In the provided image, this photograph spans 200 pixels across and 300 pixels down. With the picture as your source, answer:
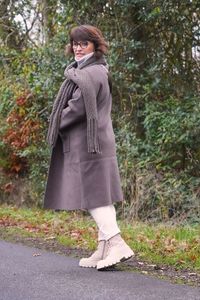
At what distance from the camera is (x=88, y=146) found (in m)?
5.59

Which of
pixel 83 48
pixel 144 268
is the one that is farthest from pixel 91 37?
pixel 144 268

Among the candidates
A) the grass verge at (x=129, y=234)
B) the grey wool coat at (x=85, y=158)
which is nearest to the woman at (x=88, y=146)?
the grey wool coat at (x=85, y=158)

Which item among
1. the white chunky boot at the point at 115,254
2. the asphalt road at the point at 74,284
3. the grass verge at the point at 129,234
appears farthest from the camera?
the grass verge at the point at 129,234

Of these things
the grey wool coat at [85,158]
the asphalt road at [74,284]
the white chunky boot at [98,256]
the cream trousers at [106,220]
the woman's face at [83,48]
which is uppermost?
the woman's face at [83,48]

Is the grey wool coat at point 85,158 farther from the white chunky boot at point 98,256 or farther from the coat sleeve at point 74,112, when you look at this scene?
the white chunky boot at point 98,256

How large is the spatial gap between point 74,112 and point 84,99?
0.48 feet

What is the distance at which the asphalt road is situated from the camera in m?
4.81

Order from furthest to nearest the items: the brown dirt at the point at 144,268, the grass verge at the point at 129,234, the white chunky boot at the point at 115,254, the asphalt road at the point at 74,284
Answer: the grass verge at the point at 129,234, the white chunky boot at the point at 115,254, the brown dirt at the point at 144,268, the asphalt road at the point at 74,284

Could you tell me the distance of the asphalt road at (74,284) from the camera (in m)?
4.81

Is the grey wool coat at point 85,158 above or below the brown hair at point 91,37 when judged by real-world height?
below

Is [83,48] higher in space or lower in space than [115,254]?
higher

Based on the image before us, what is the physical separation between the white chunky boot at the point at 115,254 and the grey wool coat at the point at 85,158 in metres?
0.32

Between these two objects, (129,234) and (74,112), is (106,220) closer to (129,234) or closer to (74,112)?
(74,112)

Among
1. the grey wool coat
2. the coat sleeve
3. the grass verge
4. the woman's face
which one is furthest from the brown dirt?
the woman's face
